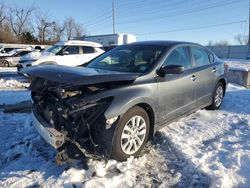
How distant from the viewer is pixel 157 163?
360 cm

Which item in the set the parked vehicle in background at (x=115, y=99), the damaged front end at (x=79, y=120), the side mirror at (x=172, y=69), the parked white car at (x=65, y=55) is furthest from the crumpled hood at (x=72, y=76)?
the parked white car at (x=65, y=55)

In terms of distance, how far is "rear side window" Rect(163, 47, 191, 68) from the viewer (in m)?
4.32

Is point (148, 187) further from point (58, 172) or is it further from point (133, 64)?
point (133, 64)

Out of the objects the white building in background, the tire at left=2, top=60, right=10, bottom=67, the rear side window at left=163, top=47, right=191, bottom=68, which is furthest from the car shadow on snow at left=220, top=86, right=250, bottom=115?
the white building in background

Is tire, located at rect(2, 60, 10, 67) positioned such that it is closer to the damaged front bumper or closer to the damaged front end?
the damaged front bumper

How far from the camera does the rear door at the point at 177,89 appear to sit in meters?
4.04

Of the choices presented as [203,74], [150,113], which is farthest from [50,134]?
[203,74]

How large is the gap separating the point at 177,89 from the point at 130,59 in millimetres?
942

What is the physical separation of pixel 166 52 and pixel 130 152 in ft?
5.76

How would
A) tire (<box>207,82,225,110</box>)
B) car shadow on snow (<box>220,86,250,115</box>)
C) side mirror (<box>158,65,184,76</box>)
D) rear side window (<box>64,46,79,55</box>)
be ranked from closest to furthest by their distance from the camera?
side mirror (<box>158,65,184,76</box>)
tire (<box>207,82,225,110</box>)
car shadow on snow (<box>220,86,250,115</box>)
rear side window (<box>64,46,79,55</box>)

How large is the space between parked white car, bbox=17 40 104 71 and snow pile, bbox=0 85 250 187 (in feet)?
25.0

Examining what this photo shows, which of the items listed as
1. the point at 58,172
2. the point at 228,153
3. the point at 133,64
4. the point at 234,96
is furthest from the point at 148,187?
the point at 234,96

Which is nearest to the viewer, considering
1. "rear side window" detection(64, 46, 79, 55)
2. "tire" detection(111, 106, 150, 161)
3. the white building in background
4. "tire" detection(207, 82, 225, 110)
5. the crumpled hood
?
the crumpled hood

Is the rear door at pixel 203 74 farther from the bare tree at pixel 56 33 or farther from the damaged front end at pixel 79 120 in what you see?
the bare tree at pixel 56 33
